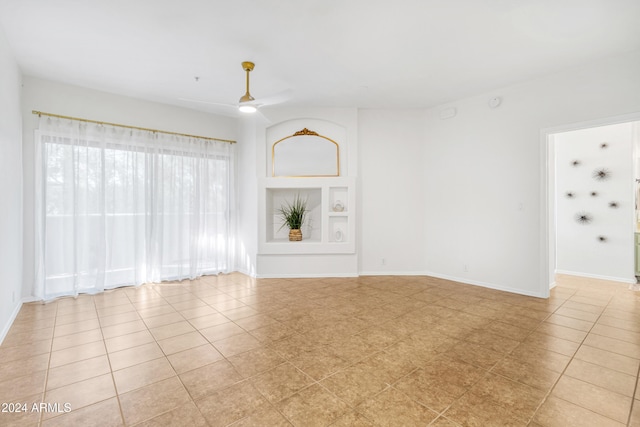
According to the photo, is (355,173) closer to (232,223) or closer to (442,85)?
(442,85)

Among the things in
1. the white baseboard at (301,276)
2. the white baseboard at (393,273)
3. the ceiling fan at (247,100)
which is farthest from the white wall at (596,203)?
the ceiling fan at (247,100)

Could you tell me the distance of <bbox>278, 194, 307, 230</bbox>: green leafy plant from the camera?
5.67 meters

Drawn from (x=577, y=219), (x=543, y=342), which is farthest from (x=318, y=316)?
(x=577, y=219)

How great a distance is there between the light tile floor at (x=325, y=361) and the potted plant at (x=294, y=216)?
155cm

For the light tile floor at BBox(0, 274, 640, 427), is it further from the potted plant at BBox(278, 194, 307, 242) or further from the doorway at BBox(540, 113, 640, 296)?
the potted plant at BBox(278, 194, 307, 242)

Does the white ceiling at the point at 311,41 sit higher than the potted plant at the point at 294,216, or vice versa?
the white ceiling at the point at 311,41

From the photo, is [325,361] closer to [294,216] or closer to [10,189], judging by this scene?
[294,216]

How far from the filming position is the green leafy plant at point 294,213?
18.6 ft

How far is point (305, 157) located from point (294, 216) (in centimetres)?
113

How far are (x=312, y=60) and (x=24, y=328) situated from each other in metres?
4.41

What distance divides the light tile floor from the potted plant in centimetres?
155

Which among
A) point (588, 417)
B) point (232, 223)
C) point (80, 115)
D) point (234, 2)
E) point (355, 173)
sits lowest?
point (588, 417)

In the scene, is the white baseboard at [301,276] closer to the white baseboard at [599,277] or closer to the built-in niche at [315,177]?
the built-in niche at [315,177]

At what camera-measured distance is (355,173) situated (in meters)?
5.51
